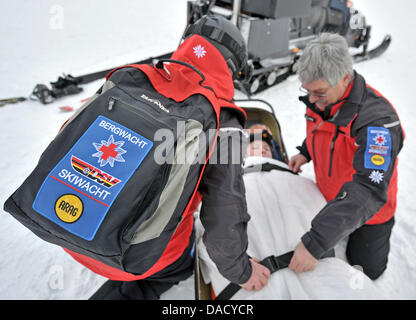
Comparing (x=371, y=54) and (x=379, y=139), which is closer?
(x=379, y=139)

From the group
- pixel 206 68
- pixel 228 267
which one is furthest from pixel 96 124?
pixel 228 267

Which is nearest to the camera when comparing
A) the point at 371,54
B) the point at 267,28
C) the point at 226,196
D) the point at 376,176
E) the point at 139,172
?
the point at 139,172

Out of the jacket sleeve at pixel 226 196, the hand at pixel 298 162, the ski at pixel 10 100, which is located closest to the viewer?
the jacket sleeve at pixel 226 196

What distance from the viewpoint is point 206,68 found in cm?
109

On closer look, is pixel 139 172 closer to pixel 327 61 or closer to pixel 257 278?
pixel 257 278

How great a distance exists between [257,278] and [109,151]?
0.88 meters

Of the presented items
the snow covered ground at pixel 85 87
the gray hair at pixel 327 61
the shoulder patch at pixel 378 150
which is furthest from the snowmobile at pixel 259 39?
the shoulder patch at pixel 378 150

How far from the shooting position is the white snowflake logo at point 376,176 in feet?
4.38

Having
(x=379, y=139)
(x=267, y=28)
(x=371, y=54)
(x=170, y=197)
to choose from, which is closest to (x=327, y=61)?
(x=379, y=139)

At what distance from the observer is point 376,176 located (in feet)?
4.40

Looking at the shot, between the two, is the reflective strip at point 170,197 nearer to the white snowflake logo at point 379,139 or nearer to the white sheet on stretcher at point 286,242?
the white sheet on stretcher at point 286,242

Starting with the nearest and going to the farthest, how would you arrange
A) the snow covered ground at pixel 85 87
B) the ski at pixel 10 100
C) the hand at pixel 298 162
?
the snow covered ground at pixel 85 87
the hand at pixel 298 162
the ski at pixel 10 100

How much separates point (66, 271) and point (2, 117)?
264cm

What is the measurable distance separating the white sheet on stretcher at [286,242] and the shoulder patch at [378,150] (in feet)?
1.56
